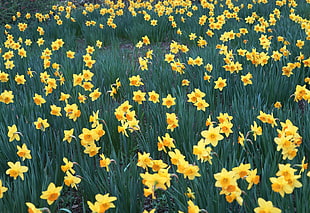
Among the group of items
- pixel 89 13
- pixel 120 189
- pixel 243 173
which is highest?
pixel 89 13

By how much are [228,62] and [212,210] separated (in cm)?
186

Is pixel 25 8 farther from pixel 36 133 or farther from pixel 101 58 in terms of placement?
pixel 36 133

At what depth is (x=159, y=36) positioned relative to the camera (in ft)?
18.0

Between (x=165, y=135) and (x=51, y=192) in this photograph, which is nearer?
(x=51, y=192)

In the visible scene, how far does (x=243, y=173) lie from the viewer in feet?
4.36

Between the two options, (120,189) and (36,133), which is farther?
(36,133)

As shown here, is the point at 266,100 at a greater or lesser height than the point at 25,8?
lesser

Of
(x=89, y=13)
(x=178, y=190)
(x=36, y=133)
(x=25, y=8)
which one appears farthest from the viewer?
(x=25, y=8)

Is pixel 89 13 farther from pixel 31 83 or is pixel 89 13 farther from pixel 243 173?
pixel 243 173

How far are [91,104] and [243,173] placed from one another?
162cm

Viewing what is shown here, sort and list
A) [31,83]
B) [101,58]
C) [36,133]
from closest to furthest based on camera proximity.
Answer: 1. [36,133]
2. [31,83]
3. [101,58]

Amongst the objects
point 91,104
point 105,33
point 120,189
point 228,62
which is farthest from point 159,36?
point 120,189

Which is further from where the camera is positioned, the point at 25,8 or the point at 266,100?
the point at 25,8

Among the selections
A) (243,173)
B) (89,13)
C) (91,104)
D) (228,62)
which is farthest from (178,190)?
(89,13)
